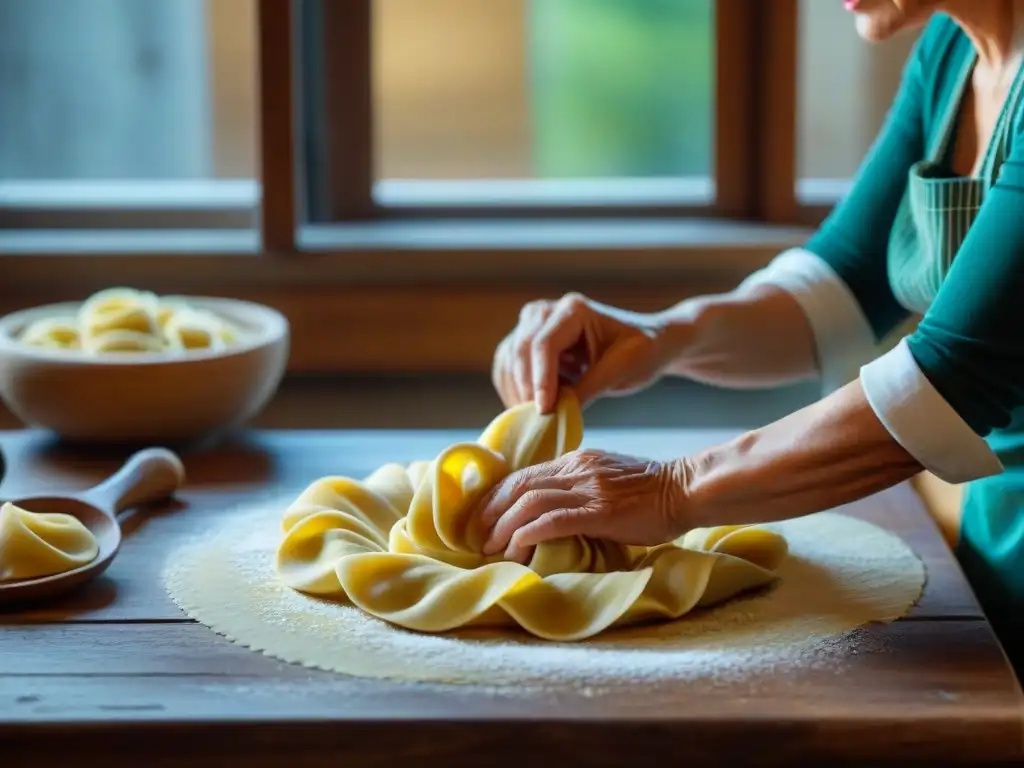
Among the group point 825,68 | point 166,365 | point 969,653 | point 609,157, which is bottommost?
point 969,653

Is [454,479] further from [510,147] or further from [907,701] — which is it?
[510,147]

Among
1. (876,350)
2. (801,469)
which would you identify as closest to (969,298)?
(801,469)

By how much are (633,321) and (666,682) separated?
23.2 inches

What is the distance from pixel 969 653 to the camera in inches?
38.4

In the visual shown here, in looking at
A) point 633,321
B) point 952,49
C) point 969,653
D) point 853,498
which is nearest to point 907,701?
point 969,653

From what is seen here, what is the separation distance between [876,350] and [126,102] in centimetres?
130

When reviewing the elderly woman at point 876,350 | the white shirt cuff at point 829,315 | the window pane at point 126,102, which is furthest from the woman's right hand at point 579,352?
the window pane at point 126,102

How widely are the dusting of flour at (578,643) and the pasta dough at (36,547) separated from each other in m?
0.08

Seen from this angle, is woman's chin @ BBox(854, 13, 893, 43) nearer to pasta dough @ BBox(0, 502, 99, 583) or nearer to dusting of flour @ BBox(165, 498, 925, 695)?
dusting of flour @ BBox(165, 498, 925, 695)

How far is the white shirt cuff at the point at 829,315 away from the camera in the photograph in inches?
59.7

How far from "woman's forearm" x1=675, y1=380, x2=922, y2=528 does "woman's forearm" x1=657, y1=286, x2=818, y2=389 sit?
0.40 metres

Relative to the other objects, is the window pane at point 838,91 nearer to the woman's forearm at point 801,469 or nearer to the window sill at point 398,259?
the window sill at point 398,259

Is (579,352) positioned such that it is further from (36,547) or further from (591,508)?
(36,547)

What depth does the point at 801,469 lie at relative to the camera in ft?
3.46
